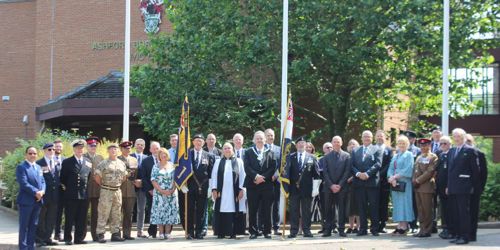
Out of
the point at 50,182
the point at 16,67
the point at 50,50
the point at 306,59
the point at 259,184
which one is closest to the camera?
the point at 50,182

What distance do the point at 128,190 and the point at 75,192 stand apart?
1.22 m

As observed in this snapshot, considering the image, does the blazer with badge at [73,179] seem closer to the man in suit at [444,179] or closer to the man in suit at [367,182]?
the man in suit at [367,182]

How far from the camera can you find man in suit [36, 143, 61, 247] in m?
14.5

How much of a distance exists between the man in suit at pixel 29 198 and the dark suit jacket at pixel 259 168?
3.89 metres

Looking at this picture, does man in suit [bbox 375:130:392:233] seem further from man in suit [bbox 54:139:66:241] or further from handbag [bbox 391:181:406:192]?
man in suit [bbox 54:139:66:241]

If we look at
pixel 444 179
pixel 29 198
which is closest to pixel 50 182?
pixel 29 198

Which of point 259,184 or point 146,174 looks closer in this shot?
point 259,184

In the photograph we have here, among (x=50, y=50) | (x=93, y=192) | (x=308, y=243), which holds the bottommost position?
(x=308, y=243)

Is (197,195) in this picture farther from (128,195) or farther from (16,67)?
(16,67)

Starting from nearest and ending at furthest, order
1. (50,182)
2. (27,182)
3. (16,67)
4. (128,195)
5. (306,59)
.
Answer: (27,182) → (50,182) → (128,195) → (306,59) → (16,67)

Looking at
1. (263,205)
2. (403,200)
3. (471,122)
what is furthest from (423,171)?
(471,122)

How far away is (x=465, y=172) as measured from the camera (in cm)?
1405

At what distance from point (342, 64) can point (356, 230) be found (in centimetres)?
667

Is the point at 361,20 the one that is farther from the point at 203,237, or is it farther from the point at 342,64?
the point at 203,237
